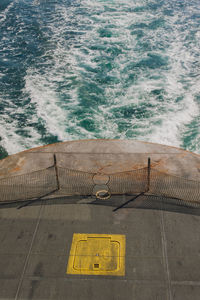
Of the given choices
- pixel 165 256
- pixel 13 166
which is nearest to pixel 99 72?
pixel 13 166

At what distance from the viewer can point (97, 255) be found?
28.6ft

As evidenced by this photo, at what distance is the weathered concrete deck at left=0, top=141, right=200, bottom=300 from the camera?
787 centimetres

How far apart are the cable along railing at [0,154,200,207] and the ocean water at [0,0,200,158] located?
5.81 m

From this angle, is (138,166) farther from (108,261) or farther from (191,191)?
(108,261)

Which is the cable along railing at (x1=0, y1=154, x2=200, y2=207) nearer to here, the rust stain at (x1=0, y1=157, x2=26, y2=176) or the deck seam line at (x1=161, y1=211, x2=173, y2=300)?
the rust stain at (x1=0, y1=157, x2=26, y2=176)

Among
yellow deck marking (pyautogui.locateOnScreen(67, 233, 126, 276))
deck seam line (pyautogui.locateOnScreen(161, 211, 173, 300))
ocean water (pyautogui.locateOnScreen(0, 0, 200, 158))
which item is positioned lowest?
ocean water (pyautogui.locateOnScreen(0, 0, 200, 158))

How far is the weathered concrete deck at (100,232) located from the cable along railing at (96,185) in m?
0.41

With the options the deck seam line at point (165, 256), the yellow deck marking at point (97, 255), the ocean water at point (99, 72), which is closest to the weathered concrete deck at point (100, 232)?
the deck seam line at point (165, 256)

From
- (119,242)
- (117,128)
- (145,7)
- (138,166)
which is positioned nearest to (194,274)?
(119,242)

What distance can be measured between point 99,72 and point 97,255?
1696cm

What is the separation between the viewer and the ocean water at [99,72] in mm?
18172

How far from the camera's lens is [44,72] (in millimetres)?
23234

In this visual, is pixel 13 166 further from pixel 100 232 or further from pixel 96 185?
pixel 100 232

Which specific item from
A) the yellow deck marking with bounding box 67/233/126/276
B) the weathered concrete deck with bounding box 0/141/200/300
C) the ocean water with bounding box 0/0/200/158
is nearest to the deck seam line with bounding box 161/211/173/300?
the weathered concrete deck with bounding box 0/141/200/300
